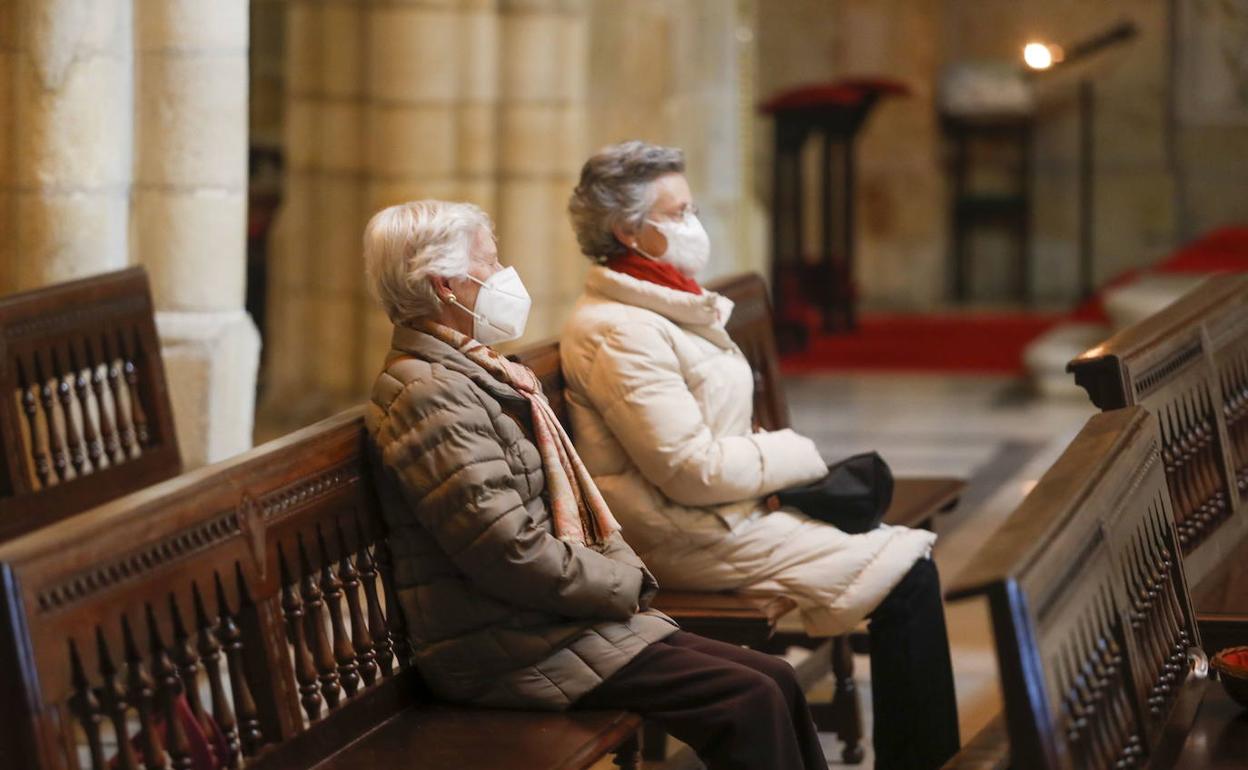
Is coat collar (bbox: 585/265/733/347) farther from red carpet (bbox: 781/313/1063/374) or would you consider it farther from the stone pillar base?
red carpet (bbox: 781/313/1063/374)

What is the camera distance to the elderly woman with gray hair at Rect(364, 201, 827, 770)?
317 centimetres

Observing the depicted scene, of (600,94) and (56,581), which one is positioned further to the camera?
(600,94)

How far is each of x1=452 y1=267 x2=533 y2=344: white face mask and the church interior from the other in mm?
265

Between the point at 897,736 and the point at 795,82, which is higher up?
the point at 795,82

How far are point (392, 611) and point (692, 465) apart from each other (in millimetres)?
701

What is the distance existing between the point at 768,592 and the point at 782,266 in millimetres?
9235

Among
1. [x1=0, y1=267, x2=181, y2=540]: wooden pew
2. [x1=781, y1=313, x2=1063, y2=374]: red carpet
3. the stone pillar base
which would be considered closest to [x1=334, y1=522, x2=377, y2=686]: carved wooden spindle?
[x1=0, y1=267, x2=181, y2=540]: wooden pew

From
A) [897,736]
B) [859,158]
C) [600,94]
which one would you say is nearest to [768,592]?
[897,736]

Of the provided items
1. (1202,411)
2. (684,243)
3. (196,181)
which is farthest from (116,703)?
(196,181)

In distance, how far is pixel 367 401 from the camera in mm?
4664

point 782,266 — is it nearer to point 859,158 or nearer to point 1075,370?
point 859,158

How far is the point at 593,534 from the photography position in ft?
11.5

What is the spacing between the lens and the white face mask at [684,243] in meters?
4.11

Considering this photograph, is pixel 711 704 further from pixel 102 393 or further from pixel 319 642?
pixel 102 393
